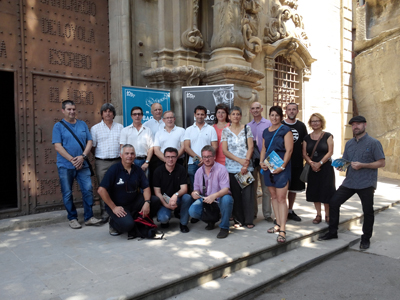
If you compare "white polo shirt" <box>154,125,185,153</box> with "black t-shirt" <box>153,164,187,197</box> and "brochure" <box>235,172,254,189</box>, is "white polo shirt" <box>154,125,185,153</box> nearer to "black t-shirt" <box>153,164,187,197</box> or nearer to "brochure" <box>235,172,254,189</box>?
"black t-shirt" <box>153,164,187,197</box>

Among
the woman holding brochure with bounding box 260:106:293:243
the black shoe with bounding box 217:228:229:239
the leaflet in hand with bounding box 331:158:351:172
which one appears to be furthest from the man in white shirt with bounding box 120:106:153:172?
the leaflet in hand with bounding box 331:158:351:172

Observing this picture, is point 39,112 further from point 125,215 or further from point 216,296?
point 216,296

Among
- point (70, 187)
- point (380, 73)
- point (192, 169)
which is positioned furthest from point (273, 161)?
point (380, 73)

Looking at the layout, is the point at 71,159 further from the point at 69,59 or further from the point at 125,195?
the point at 69,59

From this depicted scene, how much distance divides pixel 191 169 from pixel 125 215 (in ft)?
4.89

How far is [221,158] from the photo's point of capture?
5301 millimetres

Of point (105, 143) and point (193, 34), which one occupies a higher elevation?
point (193, 34)

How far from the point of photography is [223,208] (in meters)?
4.59

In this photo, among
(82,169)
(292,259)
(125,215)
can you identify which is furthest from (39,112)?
(292,259)

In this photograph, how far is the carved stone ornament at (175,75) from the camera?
6.68 meters

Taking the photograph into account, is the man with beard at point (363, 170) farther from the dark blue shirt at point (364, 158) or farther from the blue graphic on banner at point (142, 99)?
the blue graphic on banner at point (142, 99)

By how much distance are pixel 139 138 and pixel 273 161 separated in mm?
2202

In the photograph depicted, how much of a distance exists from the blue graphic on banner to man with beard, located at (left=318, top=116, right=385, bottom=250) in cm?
357

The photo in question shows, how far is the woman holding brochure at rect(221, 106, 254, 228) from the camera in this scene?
5.00m
